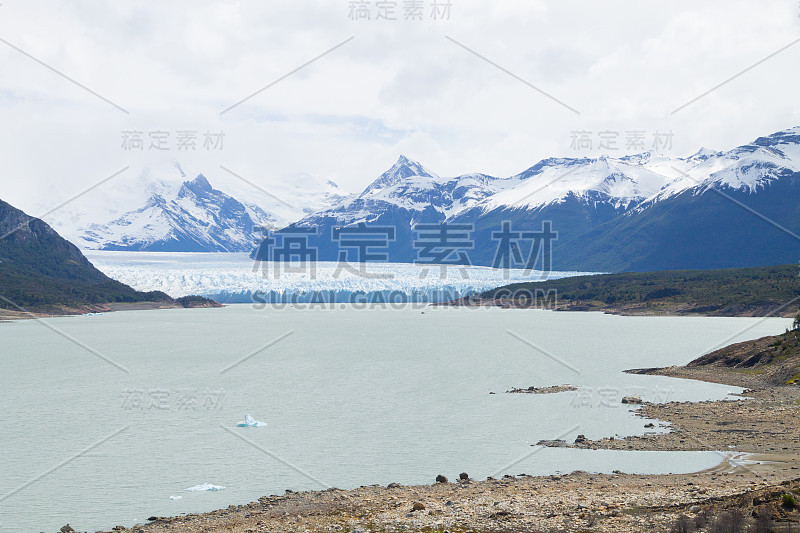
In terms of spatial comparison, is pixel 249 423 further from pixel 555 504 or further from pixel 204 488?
pixel 555 504

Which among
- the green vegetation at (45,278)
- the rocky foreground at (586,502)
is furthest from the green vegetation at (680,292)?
the rocky foreground at (586,502)

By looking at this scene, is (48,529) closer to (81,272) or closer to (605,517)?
(605,517)

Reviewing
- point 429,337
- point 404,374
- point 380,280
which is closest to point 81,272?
point 380,280

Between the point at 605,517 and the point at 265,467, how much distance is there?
15447 millimetres

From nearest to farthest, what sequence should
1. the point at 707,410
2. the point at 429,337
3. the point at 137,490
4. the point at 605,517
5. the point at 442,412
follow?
the point at 605,517 < the point at 137,490 < the point at 707,410 < the point at 442,412 < the point at 429,337

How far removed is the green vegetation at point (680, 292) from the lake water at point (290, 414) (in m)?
33.8

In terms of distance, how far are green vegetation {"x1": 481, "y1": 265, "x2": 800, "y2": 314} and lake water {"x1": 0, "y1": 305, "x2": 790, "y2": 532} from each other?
1329 inches

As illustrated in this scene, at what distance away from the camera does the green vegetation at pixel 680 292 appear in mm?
129000

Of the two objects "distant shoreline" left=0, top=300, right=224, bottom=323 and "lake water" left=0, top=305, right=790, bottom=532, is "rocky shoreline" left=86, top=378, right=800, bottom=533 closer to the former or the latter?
"lake water" left=0, top=305, right=790, bottom=532

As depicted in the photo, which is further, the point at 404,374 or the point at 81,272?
the point at 81,272

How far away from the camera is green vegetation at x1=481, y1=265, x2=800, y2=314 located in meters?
129

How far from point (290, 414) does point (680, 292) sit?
12772 centimetres

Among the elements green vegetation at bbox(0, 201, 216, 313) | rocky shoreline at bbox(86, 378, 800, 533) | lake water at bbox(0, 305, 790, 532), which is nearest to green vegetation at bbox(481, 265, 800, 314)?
lake water at bbox(0, 305, 790, 532)

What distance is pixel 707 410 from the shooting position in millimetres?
38156
